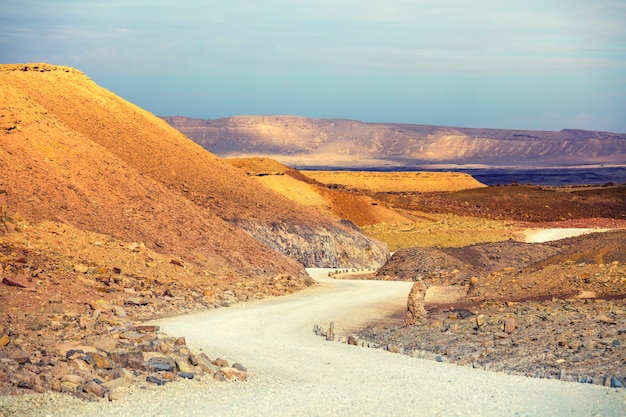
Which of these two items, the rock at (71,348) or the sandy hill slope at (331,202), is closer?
the rock at (71,348)

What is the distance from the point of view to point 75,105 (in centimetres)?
4412

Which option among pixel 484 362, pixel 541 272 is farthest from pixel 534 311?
pixel 541 272

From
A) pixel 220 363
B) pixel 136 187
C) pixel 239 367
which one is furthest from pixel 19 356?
pixel 136 187

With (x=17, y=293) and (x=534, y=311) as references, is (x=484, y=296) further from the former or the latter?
(x=17, y=293)

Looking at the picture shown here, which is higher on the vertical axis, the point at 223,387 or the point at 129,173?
the point at 129,173

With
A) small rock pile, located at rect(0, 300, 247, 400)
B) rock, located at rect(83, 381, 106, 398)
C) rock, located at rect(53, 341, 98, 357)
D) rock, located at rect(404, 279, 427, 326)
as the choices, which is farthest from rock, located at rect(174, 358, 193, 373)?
rock, located at rect(404, 279, 427, 326)

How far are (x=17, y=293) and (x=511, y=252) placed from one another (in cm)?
2419

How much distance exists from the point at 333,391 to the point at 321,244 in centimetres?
2827

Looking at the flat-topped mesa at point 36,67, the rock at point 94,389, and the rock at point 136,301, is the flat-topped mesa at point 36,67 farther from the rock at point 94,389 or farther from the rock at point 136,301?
the rock at point 94,389

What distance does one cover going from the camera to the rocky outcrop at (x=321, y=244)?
39.2 meters

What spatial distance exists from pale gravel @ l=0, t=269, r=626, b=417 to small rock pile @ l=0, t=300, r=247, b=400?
0.31m

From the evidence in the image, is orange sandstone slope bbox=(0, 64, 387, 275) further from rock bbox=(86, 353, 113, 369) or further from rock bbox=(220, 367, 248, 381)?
rock bbox=(220, 367, 248, 381)

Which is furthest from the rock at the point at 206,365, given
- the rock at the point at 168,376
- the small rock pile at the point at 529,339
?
the small rock pile at the point at 529,339

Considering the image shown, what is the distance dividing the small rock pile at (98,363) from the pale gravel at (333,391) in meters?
0.31
